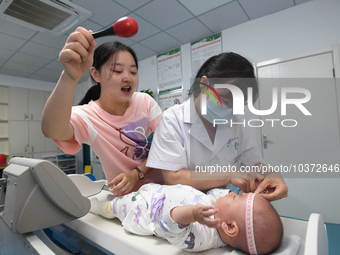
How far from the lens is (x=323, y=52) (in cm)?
270

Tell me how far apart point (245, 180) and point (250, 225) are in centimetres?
26

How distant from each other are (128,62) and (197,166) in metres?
0.71

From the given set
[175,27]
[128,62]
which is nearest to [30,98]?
[175,27]

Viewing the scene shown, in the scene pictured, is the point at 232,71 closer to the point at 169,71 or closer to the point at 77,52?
the point at 77,52

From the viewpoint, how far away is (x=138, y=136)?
1.28 metres

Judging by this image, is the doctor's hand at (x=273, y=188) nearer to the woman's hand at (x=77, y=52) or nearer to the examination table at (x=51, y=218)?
the examination table at (x=51, y=218)

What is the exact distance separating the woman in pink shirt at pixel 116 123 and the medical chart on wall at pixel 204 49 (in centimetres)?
261

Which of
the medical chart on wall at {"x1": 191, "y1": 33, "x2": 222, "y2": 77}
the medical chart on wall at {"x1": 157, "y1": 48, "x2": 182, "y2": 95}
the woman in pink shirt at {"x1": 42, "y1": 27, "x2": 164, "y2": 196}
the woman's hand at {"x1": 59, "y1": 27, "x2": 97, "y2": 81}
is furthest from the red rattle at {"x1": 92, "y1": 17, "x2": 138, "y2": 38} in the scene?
the medical chart on wall at {"x1": 157, "y1": 48, "x2": 182, "y2": 95}

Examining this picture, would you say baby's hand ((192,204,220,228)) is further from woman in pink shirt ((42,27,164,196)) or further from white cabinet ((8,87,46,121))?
white cabinet ((8,87,46,121))

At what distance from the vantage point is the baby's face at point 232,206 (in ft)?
2.39

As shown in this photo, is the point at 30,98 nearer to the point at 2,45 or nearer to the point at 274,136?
the point at 2,45

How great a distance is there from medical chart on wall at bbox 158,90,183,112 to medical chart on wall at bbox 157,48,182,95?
85mm

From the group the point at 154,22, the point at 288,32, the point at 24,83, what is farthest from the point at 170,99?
the point at 24,83

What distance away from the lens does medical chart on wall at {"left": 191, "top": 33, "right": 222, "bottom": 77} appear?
3598mm
